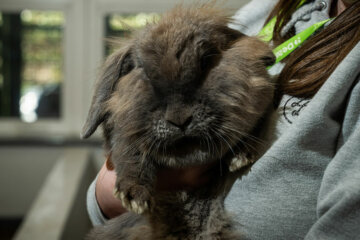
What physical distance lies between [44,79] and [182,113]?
3.84 meters

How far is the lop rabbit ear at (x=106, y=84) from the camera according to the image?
1.05m

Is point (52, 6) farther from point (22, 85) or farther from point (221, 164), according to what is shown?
point (221, 164)

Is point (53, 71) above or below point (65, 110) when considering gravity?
above

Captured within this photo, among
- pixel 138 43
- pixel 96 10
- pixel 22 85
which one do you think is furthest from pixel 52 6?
pixel 138 43

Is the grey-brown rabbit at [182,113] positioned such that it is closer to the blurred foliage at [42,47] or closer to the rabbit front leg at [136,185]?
the rabbit front leg at [136,185]

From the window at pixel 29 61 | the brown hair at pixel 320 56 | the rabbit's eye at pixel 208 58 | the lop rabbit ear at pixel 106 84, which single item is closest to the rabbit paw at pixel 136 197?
the lop rabbit ear at pixel 106 84

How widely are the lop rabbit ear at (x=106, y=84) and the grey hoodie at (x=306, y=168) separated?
15.4 inches

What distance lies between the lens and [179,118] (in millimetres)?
846

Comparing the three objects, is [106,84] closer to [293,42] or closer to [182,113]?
[182,113]

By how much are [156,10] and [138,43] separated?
3374 mm

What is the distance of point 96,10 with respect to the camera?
423 centimetres

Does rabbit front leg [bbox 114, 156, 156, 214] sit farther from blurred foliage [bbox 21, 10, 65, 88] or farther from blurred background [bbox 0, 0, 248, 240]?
blurred foliage [bbox 21, 10, 65, 88]

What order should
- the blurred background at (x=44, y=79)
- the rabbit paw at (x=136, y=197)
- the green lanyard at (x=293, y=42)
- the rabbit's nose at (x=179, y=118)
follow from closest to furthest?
1. the rabbit's nose at (x=179, y=118)
2. the rabbit paw at (x=136, y=197)
3. the green lanyard at (x=293, y=42)
4. the blurred background at (x=44, y=79)

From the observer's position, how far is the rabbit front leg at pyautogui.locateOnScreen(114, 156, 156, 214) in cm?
97
